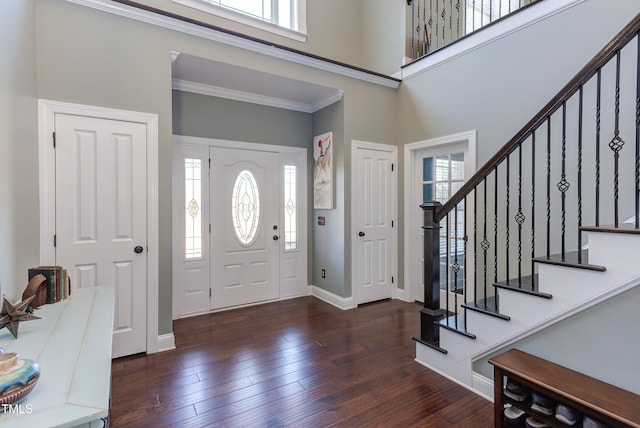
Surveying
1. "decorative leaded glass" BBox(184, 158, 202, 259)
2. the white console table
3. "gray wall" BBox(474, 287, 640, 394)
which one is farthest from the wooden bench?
"decorative leaded glass" BBox(184, 158, 202, 259)

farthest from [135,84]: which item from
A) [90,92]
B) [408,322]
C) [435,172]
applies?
[408,322]

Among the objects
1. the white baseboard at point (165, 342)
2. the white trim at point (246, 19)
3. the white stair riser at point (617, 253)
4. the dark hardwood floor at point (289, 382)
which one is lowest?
the dark hardwood floor at point (289, 382)

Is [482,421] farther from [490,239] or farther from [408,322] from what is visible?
[490,239]

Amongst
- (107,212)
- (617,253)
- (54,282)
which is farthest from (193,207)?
(617,253)

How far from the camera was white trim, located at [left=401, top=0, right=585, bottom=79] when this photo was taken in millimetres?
2806

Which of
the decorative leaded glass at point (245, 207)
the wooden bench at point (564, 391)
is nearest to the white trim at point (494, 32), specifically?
the decorative leaded glass at point (245, 207)

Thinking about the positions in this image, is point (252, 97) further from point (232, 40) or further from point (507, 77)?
point (507, 77)

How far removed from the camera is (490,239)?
3273 mm

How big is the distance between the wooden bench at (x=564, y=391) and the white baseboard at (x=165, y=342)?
8.59 ft

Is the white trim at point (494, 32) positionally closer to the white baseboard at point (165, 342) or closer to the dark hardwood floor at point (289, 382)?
the dark hardwood floor at point (289, 382)

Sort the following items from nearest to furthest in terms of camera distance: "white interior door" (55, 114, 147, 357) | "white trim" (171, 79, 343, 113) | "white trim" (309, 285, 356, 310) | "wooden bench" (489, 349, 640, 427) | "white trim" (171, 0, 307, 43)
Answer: "wooden bench" (489, 349, 640, 427), "white interior door" (55, 114, 147, 357), "white trim" (171, 79, 343, 113), "white trim" (171, 0, 307, 43), "white trim" (309, 285, 356, 310)

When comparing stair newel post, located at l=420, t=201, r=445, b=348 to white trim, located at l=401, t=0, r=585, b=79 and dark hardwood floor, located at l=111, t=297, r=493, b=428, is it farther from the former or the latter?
white trim, located at l=401, t=0, r=585, b=79

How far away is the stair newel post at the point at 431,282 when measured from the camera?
2576 mm

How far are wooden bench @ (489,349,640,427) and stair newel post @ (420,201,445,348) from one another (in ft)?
2.03
